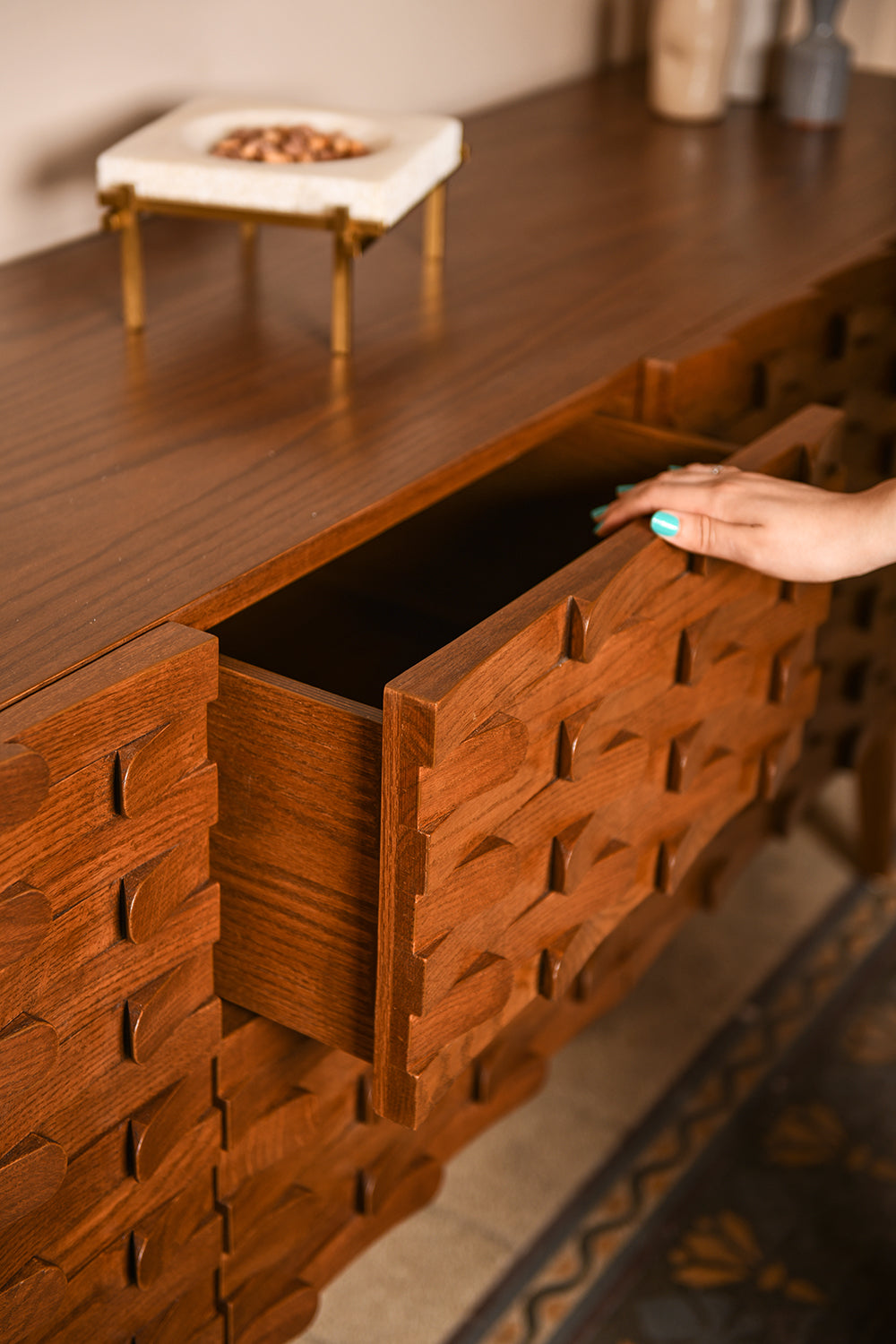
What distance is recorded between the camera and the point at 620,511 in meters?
0.86

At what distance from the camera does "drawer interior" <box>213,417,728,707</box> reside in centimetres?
101

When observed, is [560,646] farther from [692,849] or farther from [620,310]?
[620,310]

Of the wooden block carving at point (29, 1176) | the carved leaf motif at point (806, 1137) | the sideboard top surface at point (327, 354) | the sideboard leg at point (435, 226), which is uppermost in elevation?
the sideboard leg at point (435, 226)

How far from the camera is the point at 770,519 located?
2.71 ft

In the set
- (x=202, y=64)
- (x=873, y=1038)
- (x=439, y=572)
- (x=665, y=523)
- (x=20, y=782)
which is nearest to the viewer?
(x=20, y=782)

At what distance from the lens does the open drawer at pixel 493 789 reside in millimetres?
663

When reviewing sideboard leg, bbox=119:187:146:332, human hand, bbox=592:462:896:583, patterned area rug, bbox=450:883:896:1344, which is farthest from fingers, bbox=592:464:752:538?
patterned area rug, bbox=450:883:896:1344

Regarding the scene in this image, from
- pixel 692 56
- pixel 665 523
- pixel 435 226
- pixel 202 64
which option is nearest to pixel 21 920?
pixel 665 523

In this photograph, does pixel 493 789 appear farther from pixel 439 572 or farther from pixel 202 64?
pixel 202 64

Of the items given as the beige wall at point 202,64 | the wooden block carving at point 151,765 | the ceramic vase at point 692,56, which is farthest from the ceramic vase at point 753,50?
the wooden block carving at point 151,765

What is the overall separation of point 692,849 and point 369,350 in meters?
0.41

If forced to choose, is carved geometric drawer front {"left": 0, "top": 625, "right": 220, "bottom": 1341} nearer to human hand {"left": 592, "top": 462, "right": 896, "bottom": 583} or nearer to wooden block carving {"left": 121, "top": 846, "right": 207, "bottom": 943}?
wooden block carving {"left": 121, "top": 846, "right": 207, "bottom": 943}

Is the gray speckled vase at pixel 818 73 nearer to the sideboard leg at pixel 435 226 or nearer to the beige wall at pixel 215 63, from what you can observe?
the beige wall at pixel 215 63

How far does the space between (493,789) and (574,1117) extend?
0.84 m
